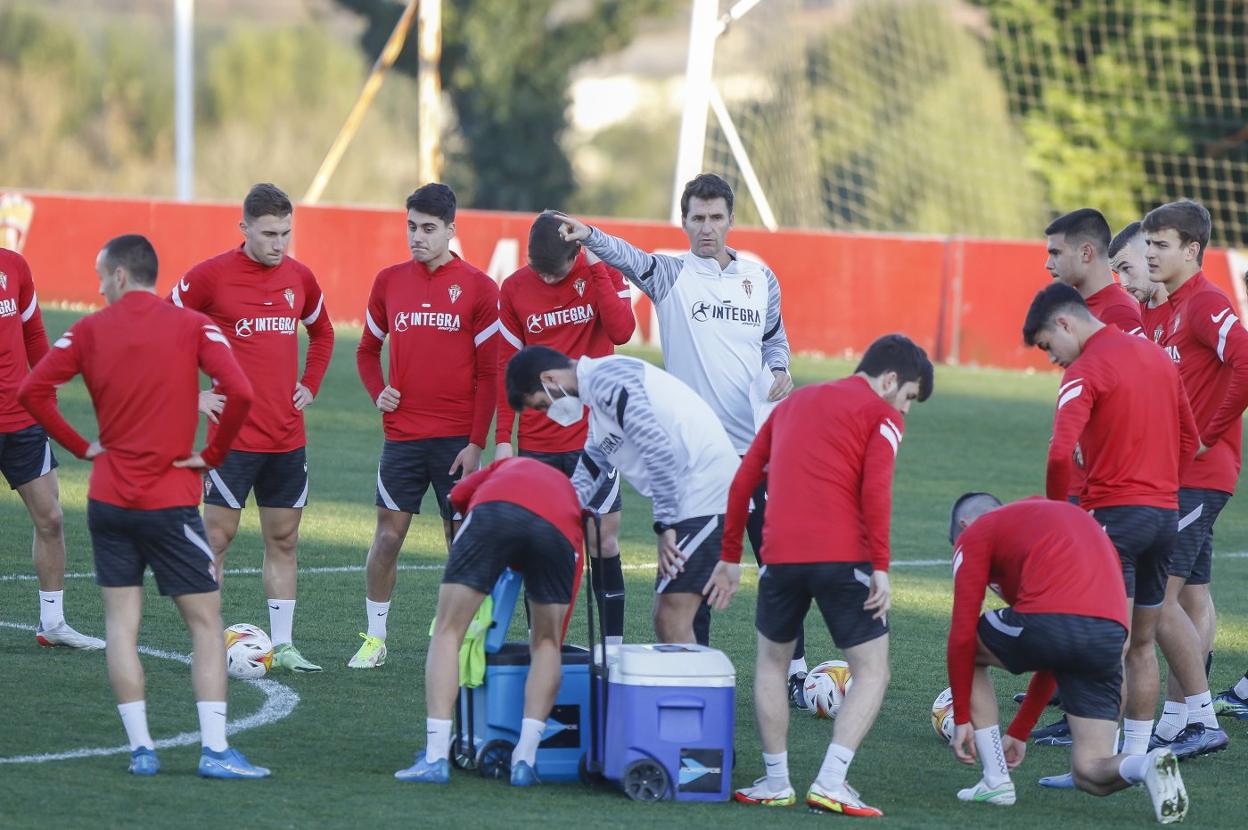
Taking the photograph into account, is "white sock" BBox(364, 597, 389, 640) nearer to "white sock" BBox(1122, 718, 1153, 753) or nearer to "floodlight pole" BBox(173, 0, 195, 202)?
"white sock" BBox(1122, 718, 1153, 753)

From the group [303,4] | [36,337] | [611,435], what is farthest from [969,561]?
[303,4]

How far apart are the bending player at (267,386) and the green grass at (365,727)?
57 centimetres

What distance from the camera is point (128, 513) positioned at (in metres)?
6.75

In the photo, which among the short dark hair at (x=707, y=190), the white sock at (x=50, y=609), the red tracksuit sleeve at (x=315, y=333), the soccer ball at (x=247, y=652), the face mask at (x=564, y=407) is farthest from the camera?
the red tracksuit sleeve at (x=315, y=333)

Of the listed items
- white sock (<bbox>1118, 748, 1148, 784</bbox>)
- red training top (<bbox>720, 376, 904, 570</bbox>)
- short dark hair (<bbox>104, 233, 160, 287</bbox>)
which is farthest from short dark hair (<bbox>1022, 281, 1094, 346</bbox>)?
short dark hair (<bbox>104, 233, 160, 287</bbox>)

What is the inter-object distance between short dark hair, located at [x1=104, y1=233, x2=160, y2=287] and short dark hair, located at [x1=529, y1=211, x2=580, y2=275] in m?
2.08

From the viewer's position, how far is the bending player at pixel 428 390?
29.5 ft

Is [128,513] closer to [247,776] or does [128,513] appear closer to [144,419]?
[144,419]

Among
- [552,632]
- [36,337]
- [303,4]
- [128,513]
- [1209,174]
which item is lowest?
[552,632]

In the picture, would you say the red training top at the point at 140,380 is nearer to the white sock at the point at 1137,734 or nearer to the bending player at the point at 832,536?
the bending player at the point at 832,536

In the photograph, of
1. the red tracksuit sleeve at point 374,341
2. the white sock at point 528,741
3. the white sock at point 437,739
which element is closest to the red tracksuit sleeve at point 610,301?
the red tracksuit sleeve at point 374,341

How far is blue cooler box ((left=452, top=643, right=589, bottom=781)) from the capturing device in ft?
23.2

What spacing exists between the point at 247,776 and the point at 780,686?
207cm

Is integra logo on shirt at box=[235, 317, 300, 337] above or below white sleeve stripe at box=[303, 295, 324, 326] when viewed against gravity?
below
